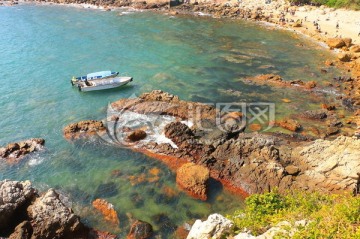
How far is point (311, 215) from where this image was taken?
13.5 m

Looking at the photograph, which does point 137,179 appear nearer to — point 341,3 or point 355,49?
point 355,49

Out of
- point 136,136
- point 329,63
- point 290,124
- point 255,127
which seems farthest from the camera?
point 329,63

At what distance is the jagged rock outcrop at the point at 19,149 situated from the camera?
32209 millimetres

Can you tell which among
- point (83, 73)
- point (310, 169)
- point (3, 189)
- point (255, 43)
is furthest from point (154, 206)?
point (255, 43)

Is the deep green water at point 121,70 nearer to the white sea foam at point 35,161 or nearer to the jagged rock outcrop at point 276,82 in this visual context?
the white sea foam at point 35,161

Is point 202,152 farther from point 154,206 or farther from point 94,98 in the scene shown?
point 94,98

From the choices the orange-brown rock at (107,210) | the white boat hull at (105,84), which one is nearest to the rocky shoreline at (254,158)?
the orange-brown rock at (107,210)

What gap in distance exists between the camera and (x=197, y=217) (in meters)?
25.1

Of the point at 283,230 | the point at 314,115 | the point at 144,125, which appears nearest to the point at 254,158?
the point at 314,115

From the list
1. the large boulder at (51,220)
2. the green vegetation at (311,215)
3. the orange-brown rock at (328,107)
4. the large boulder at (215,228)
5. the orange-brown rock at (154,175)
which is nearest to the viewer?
the green vegetation at (311,215)

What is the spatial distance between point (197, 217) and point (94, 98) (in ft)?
86.6

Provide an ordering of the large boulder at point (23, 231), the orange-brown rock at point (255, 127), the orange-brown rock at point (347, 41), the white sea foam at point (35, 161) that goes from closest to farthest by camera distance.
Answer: the large boulder at point (23, 231), the white sea foam at point (35, 161), the orange-brown rock at point (255, 127), the orange-brown rock at point (347, 41)

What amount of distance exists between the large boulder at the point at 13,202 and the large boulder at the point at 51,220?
2.65 feet

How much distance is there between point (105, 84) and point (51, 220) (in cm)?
2721
